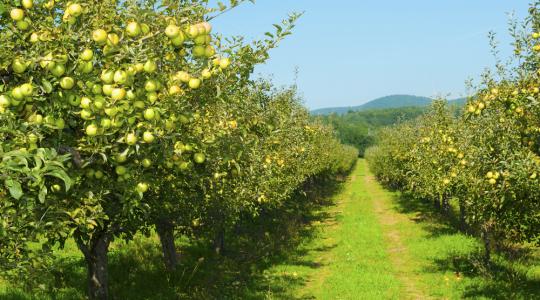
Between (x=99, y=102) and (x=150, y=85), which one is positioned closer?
(x=99, y=102)

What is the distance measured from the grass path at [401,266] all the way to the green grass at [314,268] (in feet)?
0.11

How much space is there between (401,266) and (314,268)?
3297 mm

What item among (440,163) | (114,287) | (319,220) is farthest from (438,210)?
(114,287)

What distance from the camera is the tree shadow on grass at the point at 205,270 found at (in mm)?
12500

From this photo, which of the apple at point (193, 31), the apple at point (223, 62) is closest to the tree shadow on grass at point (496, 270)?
the apple at point (223, 62)

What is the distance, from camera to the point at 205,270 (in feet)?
50.5

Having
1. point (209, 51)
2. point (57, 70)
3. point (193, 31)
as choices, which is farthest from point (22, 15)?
point (209, 51)

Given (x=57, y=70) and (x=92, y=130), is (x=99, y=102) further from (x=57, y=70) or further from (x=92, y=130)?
(x=57, y=70)

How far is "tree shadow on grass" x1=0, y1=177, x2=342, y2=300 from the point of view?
1250cm

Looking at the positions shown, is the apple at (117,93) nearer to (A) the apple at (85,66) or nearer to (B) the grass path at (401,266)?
(A) the apple at (85,66)

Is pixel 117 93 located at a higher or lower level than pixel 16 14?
lower

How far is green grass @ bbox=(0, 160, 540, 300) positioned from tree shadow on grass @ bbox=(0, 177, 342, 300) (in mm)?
32

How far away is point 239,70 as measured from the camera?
552 cm

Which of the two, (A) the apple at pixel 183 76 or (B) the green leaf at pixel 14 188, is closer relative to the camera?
(B) the green leaf at pixel 14 188
